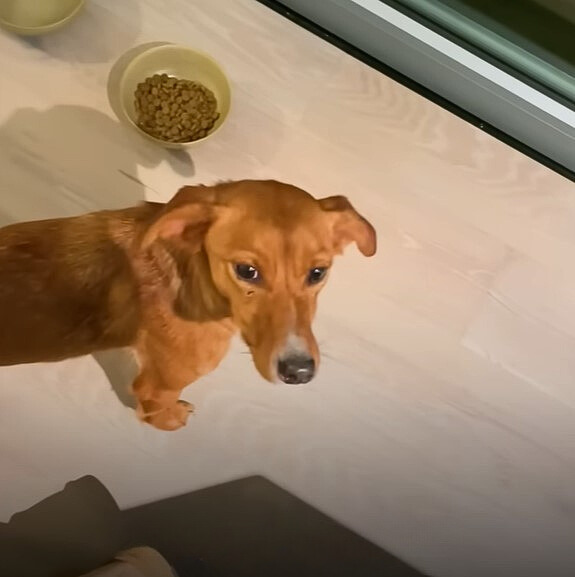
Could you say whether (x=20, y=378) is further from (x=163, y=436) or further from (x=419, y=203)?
(x=419, y=203)

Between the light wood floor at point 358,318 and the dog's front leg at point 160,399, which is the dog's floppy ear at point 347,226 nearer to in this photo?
the light wood floor at point 358,318

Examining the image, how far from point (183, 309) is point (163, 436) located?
170 mm

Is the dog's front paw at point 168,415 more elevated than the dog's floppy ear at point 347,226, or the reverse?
the dog's floppy ear at point 347,226

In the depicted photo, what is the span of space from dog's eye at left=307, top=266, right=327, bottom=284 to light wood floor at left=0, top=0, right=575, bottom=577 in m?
0.08

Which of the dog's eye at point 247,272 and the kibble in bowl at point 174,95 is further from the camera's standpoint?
the kibble in bowl at point 174,95

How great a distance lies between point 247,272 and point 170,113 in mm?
272

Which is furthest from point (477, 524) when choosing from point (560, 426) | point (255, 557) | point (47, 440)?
point (47, 440)

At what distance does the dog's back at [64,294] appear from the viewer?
108 centimetres

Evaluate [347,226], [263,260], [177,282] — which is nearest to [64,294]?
[177,282]

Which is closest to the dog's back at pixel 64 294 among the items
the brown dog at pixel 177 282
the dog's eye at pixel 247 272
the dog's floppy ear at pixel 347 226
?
the brown dog at pixel 177 282

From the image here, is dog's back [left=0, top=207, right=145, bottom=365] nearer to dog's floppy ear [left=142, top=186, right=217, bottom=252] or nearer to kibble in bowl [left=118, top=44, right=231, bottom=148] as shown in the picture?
dog's floppy ear [left=142, top=186, right=217, bottom=252]

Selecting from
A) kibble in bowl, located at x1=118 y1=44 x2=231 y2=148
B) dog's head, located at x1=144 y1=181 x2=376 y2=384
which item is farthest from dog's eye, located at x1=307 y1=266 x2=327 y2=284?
kibble in bowl, located at x1=118 y1=44 x2=231 y2=148

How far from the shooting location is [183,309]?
1.09 meters

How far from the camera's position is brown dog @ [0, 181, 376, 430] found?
1055mm
